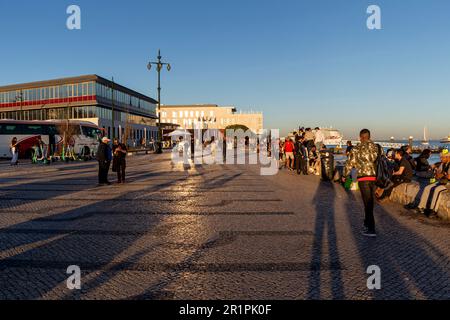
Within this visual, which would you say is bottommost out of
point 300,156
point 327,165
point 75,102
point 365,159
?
point 327,165

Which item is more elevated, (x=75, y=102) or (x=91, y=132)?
(x=75, y=102)

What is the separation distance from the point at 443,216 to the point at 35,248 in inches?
292

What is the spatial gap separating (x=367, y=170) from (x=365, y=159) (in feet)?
0.69

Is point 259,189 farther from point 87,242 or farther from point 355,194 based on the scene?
point 87,242

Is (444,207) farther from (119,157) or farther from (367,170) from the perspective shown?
(119,157)

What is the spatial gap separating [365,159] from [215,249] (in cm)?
317

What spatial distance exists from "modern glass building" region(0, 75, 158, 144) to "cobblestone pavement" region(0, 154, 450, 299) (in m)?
50.0

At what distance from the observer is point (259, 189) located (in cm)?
1166

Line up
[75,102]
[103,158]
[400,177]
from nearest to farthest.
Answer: [400,177]
[103,158]
[75,102]

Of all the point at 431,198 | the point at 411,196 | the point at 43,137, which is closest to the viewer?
the point at 431,198

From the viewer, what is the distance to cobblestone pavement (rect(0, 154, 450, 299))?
3.69 metres

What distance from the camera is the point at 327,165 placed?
14047mm

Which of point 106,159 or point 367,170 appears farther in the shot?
point 106,159

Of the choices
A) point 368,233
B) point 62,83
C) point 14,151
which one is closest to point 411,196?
point 368,233
